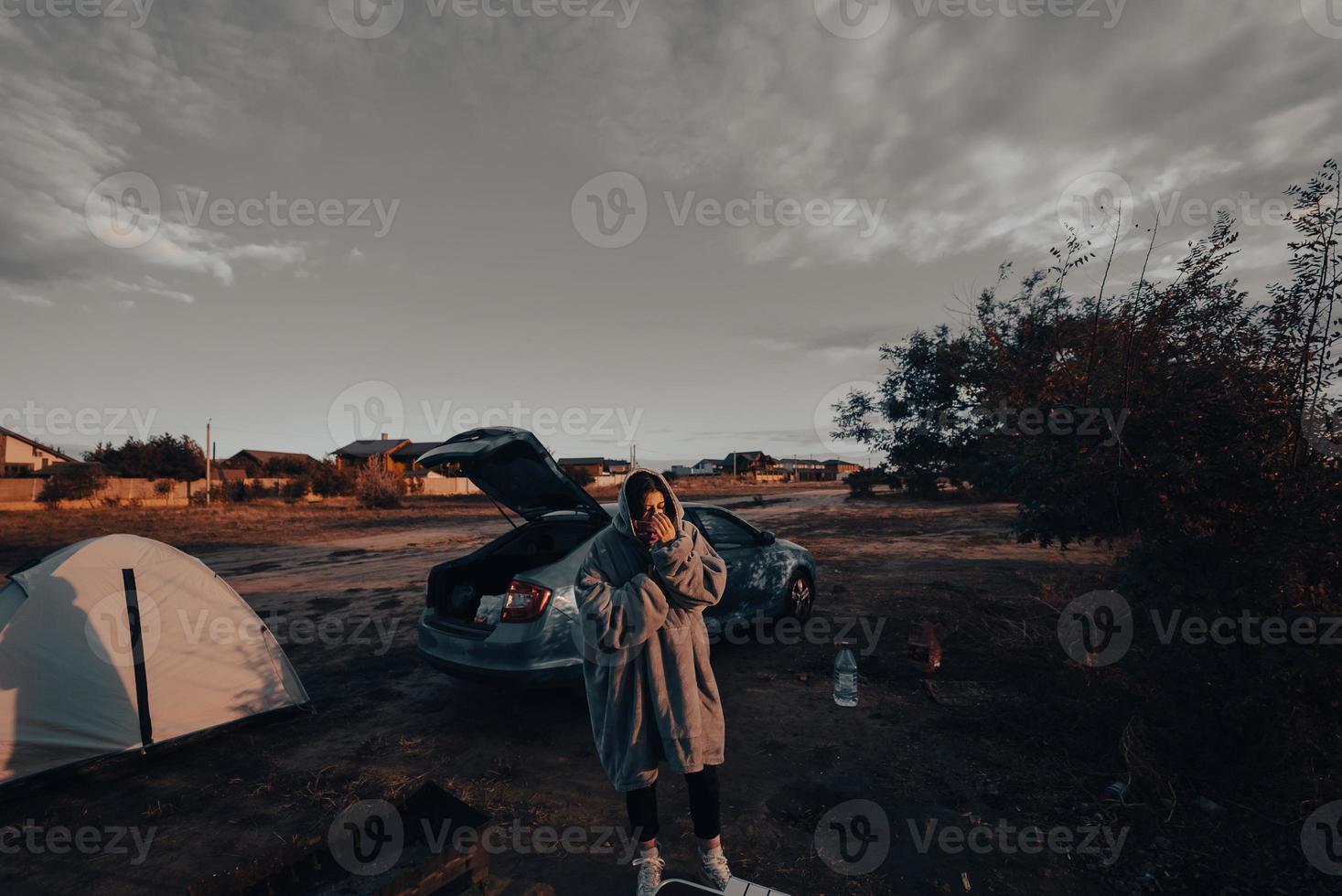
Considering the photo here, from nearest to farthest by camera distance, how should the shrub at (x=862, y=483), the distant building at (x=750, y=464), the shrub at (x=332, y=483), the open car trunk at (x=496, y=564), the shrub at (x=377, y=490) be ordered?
the open car trunk at (x=496, y=564)
the shrub at (x=377, y=490)
the shrub at (x=862, y=483)
the shrub at (x=332, y=483)
the distant building at (x=750, y=464)

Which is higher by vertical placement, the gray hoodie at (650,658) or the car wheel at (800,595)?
the gray hoodie at (650,658)

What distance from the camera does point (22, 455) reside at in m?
41.0

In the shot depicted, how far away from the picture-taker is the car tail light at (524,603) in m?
4.02

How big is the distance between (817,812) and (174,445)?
1742 inches

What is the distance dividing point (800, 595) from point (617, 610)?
4788 mm

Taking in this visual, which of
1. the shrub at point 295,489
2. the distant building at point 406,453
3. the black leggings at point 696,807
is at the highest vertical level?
the distant building at point 406,453

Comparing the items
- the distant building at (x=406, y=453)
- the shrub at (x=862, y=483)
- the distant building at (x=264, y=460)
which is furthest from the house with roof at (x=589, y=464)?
the shrub at (x=862, y=483)

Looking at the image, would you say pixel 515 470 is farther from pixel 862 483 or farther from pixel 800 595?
pixel 862 483

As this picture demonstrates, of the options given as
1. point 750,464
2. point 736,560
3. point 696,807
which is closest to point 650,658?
point 696,807

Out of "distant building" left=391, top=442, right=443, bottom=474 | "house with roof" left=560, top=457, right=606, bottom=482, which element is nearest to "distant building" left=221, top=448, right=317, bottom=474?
"distant building" left=391, top=442, right=443, bottom=474

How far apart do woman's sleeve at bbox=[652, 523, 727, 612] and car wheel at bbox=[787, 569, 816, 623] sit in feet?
13.5

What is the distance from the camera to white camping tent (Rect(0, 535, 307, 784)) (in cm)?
355

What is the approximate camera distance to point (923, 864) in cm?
281

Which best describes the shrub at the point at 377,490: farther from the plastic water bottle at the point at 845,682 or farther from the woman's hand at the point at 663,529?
the woman's hand at the point at 663,529
